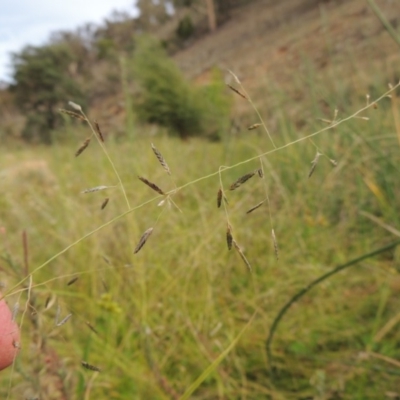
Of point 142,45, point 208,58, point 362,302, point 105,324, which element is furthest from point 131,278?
point 208,58

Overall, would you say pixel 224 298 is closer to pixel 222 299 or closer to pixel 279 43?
pixel 222 299

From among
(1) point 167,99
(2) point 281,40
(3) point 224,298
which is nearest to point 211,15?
(2) point 281,40

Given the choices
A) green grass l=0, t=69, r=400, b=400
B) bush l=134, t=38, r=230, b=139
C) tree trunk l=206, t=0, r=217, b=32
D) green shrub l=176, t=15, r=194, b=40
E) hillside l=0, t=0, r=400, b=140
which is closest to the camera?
green grass l=0, t=69, r=400, b=400

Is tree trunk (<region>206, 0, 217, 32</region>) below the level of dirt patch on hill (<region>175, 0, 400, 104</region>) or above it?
above

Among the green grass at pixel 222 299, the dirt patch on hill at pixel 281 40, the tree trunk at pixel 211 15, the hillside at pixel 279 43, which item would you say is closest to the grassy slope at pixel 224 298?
the green grass at pixel 222 299

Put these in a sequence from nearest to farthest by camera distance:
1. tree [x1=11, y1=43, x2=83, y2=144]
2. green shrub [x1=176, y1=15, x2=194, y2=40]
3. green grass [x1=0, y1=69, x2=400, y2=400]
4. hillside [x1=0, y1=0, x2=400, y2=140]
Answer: green grass [x1=0, y1=69, x2=400, y2=400], hillside [x1=0, y1=0, x2=400, y2=140], tree [x1=11, y1=43, x2=83, y2=144], green shrub [x1=176, y1=15, x2=194, y2=40]

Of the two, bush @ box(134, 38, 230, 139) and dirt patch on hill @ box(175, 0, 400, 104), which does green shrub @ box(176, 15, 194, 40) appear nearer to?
dirt patch on hill @ box(175, 0, 400, 104)

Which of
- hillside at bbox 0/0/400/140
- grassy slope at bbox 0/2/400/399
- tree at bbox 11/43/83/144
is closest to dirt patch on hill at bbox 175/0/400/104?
hillside at bbox 0/0/400/140
